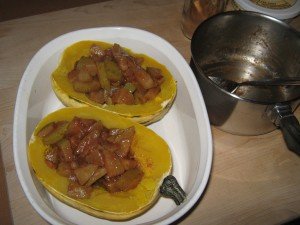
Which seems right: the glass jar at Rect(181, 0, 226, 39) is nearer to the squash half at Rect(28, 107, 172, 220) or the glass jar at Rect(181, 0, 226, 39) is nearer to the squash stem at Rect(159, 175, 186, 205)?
the squash half at Rect(28, 107, 172, 220)

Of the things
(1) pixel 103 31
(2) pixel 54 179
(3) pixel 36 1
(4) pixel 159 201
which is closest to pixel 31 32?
(1) pixel 103 31

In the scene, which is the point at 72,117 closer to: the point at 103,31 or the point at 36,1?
the point at 103,31

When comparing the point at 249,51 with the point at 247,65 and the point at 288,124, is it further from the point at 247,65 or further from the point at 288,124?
the point at 288,124

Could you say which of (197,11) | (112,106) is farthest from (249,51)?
(112,106)

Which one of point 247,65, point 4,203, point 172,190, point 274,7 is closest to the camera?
point 172,190

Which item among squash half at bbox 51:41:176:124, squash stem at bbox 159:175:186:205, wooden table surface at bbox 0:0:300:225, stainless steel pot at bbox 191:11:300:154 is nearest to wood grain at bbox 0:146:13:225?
wooden table surface at bbox 0:0:300:225

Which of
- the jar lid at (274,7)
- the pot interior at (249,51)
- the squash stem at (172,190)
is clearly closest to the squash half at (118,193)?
the squash stem at (172,190)
